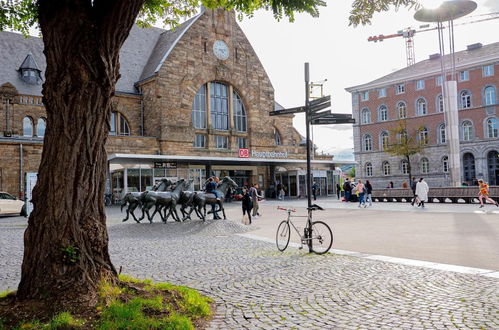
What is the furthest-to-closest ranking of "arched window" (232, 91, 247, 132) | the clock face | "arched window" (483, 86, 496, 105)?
"arched window" (483, 86, 496, 105) → "arched window" (232, 91, 247, 132) → the clock face

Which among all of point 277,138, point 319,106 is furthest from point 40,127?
point 319,106

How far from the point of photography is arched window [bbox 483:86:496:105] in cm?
5231

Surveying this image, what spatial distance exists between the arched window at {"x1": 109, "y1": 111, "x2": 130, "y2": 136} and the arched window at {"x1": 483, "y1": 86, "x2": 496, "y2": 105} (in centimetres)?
4186

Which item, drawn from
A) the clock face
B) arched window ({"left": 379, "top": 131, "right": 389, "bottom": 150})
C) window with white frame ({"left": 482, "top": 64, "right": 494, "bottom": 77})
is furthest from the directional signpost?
arched window ({"left": 379, "top": 131, "right": 389, "bottom": 150})

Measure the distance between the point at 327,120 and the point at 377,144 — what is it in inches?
2212

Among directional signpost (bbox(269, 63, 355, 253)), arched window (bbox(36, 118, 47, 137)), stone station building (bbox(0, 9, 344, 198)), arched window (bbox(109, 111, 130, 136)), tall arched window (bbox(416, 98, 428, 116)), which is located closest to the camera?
directional signpost (bbox(269, 63, 355, 253))

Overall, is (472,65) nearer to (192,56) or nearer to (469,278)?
(192,56)

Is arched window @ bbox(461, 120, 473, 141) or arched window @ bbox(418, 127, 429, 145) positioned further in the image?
arched window @ bbox(418, 127, 429, 145)

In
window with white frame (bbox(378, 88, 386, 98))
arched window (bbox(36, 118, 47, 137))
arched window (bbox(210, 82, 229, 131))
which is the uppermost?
window with white frame (bbox(378, 88, 386, 98))

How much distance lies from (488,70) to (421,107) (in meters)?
9.05

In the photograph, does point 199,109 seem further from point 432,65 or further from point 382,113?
point 432,65

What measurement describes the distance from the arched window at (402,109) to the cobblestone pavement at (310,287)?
54.1 m

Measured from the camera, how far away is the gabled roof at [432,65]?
52812 mm

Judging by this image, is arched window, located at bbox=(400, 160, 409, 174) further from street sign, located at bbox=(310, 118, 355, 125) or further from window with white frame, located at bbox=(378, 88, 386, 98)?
street sign, located at bbox=(310, 118, 355, 125)
